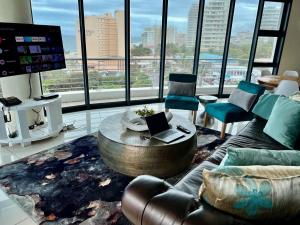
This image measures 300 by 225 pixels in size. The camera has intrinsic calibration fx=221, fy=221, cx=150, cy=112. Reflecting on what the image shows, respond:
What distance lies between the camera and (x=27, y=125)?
2943 mm

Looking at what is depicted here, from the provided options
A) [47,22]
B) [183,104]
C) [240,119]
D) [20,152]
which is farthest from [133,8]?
[20,152]

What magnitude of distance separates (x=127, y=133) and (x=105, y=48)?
2709 mm

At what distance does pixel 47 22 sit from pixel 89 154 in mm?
2494

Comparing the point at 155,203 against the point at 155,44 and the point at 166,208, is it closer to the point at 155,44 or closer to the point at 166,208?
the point at 166,208

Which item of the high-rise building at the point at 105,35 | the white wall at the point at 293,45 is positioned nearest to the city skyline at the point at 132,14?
the high-rise building at the point at 105,35

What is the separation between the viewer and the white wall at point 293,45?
544 cm

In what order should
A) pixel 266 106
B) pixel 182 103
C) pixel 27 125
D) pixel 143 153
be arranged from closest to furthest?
pixel 143 153 < pixel 266 106 < pixel 27 125 < pixel 182 103

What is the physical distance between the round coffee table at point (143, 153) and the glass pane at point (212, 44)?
138 inches

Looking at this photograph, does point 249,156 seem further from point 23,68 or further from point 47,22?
point 47,22

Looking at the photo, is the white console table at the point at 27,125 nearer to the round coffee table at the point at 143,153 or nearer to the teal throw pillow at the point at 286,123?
the round coffee table at the point at 143,153

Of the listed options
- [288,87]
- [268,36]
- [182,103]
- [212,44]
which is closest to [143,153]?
[182,103]

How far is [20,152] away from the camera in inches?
111

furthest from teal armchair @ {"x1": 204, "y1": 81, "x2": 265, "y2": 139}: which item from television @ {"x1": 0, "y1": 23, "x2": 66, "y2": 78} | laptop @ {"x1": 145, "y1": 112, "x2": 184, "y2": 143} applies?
television @ {"x1": 0, "y1": 23, "x2": 66, "y2": 78}

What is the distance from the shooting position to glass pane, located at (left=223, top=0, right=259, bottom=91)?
16.9 ft
